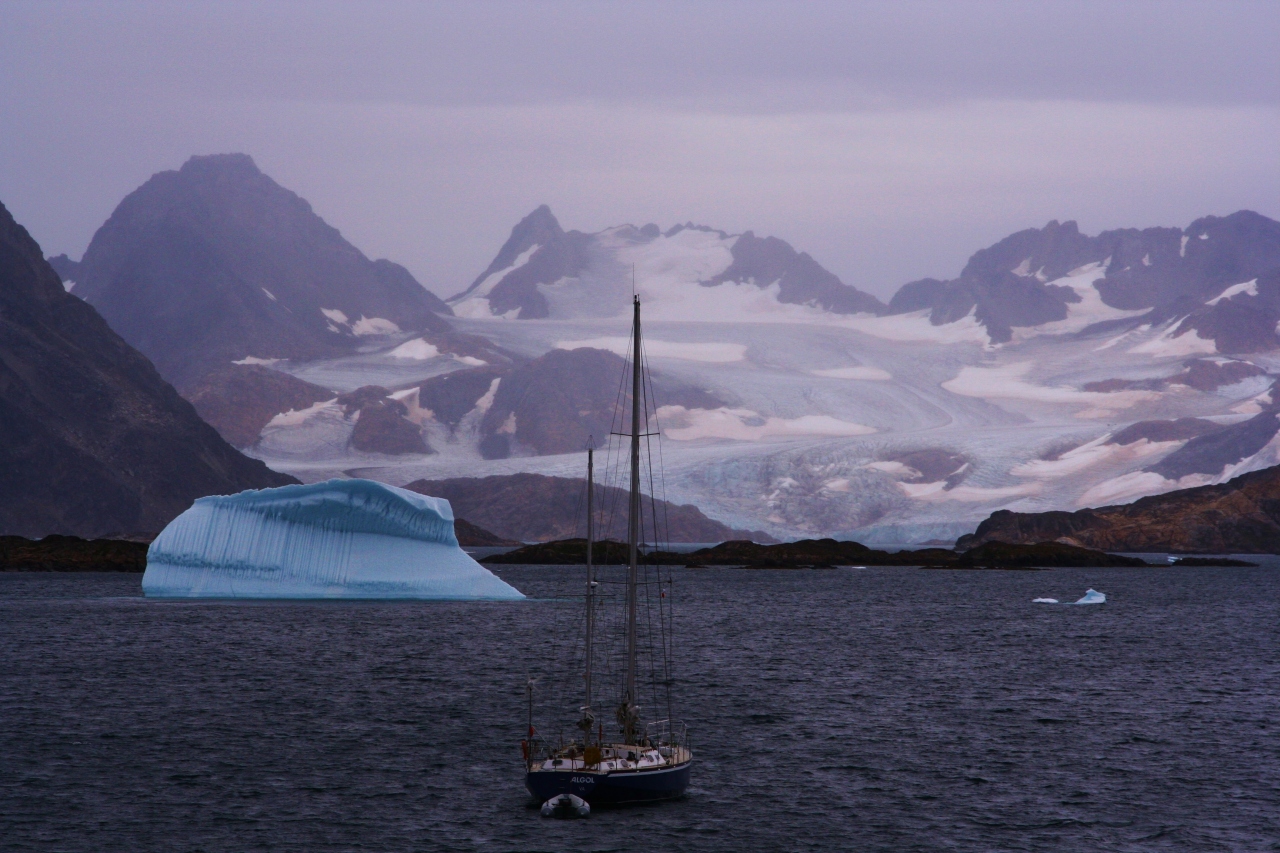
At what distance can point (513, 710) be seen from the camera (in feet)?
163

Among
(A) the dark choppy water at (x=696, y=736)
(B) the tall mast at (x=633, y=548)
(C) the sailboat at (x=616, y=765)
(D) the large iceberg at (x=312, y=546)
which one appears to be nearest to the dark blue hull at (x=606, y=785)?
(C) the sailboat at (x=616, y=765)

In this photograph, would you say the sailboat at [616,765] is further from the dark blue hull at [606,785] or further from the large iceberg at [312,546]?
the large iceberg at [312,546]

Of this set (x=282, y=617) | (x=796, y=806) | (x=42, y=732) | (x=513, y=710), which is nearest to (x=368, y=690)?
(x=513, y=710)

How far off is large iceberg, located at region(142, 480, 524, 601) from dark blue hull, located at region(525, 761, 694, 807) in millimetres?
48244

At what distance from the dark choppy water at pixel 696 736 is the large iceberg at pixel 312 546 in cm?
254

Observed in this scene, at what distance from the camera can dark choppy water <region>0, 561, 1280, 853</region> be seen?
109 feet

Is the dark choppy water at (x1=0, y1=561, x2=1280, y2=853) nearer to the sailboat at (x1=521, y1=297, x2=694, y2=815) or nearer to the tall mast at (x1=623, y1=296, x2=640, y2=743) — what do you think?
the sailboat at (x1=521, y1=297, x2=694, y2=815)

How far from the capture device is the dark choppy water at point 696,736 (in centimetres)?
3312

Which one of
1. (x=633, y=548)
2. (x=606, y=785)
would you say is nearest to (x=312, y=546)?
(x=606, y=785)

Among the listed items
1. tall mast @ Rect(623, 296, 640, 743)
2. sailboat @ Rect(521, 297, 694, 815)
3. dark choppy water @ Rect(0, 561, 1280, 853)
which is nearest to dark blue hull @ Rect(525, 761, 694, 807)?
sailboat @ Rect(521, 297, 694, 815)

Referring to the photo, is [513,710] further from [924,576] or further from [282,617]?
[924,576]

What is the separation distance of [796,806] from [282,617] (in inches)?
2229

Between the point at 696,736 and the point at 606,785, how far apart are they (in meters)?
12.5

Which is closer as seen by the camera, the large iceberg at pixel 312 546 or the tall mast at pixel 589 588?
the tall mast at pixel 589 588
